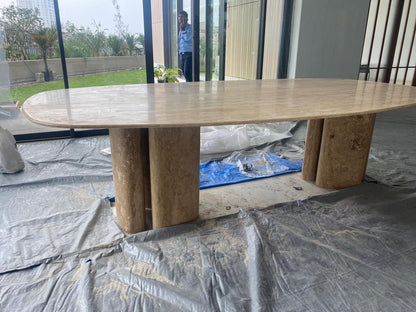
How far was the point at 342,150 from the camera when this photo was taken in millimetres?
2363

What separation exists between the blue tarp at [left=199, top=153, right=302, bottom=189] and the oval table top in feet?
2.55

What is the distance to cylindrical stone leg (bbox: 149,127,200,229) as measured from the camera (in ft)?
5.49

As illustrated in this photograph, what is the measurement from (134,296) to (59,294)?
341mm

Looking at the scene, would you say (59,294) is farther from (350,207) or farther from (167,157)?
(350,207)

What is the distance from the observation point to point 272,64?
15.6 ft

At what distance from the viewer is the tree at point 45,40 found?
3252mm

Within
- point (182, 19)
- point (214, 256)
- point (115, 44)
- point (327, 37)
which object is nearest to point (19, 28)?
point (115, 44)

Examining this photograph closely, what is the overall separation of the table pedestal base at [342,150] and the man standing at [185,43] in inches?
96.0

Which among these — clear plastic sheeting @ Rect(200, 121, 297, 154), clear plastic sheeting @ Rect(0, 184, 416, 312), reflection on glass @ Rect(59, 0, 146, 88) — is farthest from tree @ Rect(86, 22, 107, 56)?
clear plastic sheeting @ Rect(0, 184, 416, 312)

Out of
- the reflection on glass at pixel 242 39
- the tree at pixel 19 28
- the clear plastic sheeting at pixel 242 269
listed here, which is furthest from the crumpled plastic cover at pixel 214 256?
the reflection on glass at pixel 242 39

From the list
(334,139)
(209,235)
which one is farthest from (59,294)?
(334,139)

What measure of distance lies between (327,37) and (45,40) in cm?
387

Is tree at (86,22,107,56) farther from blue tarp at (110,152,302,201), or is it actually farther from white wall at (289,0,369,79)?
white wall at (289,0,369,79)

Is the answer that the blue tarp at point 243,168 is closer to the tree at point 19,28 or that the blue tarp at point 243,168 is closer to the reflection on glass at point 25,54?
the reflection on glass at point 25,54
